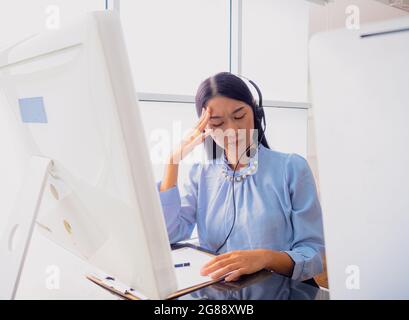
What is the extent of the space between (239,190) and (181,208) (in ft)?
0.75

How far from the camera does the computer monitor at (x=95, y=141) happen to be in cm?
46

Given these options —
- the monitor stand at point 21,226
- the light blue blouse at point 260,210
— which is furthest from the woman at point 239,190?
the monitor stand at point 21,226

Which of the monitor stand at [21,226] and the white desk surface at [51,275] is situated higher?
the monitor stand at [21,226]

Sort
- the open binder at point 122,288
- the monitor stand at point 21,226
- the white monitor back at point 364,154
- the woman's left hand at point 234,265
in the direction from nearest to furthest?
the white monitor back at point 364,154, the monitor stand at point 21,226, the open binder at point 122,288, the woman's left hand at point 234,265

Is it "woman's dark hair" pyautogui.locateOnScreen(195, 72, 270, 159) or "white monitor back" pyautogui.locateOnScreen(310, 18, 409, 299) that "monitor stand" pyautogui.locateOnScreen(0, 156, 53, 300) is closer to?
"white monitor back" pyautogui.locateOnScreen(310, 18, 409, 299)

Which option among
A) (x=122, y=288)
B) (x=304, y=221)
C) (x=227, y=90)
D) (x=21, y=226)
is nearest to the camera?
(x=21, y=226)

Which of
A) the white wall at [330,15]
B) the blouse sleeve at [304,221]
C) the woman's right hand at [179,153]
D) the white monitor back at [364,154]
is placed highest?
the white wall at [330,15]

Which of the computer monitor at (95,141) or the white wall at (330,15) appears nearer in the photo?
the computer monitor at (95,141)

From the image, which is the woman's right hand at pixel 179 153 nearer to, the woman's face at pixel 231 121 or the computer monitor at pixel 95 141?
the woman's face at pixel 231 121

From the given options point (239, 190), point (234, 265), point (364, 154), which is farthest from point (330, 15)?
point (364, 154)

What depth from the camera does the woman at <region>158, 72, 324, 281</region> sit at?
4.45 feet

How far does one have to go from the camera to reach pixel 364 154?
0.42 m

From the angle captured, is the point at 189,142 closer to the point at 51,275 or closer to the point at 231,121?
the point at 231,121

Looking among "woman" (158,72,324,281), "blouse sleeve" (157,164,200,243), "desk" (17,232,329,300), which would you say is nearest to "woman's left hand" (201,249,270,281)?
"desk" (17,232,329,300)
